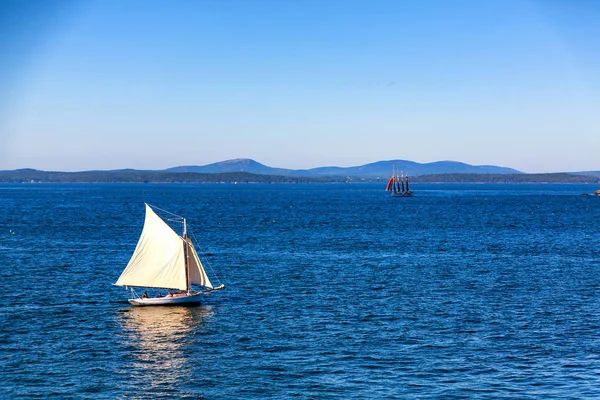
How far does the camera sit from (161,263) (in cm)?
6328

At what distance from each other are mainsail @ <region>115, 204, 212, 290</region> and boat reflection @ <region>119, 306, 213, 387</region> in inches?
132

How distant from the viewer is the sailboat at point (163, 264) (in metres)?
62.6

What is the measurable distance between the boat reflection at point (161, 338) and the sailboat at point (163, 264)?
314cm

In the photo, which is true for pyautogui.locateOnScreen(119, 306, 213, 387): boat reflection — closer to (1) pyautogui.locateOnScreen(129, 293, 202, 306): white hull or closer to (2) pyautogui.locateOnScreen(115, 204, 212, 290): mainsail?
(1) pyautogui.locateOnScreen(129, 293, 202, 306): white hull

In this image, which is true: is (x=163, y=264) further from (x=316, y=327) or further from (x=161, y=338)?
(x=316, y=327)

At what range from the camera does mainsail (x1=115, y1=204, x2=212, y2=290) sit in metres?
62.8

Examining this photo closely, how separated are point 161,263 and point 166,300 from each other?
4081 millimetres

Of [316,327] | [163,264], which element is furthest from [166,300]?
[316,327]

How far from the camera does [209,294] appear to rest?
215 ft

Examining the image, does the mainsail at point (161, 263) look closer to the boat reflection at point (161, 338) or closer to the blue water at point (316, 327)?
the blue water at point (316, 327)

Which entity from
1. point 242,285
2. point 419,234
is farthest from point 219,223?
point 242,285

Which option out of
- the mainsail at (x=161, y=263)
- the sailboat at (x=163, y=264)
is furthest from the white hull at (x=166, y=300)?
the mainsail at (x=161, y=263)

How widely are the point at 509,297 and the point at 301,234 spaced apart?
6185cm

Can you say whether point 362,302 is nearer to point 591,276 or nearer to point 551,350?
point 551,350
